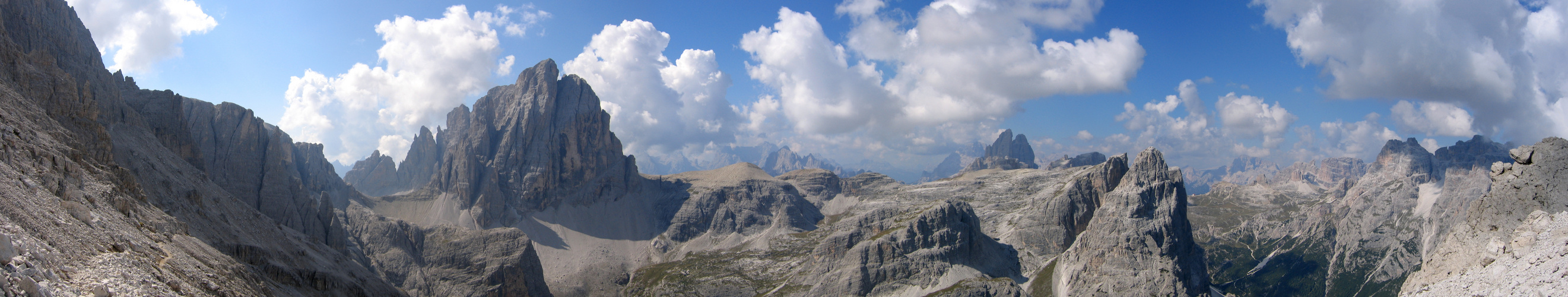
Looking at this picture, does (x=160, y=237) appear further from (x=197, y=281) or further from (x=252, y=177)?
(x=252, y=177)

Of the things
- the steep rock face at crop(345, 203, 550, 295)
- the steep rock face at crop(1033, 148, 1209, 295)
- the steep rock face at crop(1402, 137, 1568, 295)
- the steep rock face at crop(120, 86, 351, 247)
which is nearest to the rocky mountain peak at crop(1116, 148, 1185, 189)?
the steep rock face at crop(1033, 148, 1209, 295)

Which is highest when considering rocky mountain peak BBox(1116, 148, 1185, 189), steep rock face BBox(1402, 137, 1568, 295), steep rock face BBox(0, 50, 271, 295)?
rocky mountain peak BBox(1116, 148, 1185, 189)

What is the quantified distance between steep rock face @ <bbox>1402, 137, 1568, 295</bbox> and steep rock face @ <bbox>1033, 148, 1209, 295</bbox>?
97222 mm

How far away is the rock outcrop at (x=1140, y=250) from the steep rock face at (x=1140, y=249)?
121 mm

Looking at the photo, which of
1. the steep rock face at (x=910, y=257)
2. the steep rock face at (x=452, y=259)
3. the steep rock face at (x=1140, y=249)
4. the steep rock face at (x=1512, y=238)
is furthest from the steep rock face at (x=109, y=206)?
the steep rock face at (x=1140, y=249)

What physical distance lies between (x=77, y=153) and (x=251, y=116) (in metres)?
133

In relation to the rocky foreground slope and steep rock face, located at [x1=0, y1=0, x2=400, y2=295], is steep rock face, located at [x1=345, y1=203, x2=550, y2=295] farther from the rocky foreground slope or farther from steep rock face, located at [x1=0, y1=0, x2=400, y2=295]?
steep rock face, located at [x1=0, y1=0, x2=400, y2=295]

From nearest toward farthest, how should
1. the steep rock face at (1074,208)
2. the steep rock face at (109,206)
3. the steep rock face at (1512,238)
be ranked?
the steep rock face at (1512,238), the steep rock face at (109,206), the steep rock face at (1074,208)

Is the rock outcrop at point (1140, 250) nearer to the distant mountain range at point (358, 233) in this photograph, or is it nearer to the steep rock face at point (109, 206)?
the distant mountain range at point (358, 233)

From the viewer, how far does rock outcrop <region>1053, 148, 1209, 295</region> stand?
127562 mm

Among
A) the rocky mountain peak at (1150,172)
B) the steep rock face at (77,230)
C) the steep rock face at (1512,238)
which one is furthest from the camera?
the rocky mountain peak at (1150,172)

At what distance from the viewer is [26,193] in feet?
137

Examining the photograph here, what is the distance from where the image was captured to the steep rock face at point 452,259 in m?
156

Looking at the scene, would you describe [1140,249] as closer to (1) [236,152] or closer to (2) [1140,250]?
(2) [1140,250]
